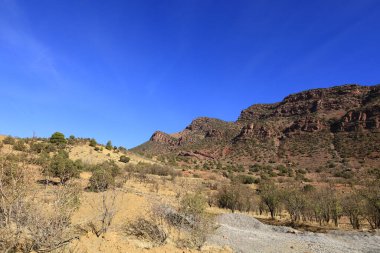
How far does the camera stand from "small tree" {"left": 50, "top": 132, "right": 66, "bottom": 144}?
46.2 m

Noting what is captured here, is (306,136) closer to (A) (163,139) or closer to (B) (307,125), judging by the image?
(B) (307,125)

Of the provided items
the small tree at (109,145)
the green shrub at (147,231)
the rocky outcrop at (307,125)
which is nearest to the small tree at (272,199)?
the green shrub at (147,231)

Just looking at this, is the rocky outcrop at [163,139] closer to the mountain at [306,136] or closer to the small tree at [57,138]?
the mountain at [306,136]

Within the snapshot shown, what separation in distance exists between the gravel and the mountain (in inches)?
1768

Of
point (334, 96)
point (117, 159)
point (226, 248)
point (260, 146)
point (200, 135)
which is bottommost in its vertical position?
point (226, 248)

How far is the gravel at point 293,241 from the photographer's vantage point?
42.7 ft

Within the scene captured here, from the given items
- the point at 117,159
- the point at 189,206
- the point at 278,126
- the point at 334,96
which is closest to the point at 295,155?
the point at 278,126

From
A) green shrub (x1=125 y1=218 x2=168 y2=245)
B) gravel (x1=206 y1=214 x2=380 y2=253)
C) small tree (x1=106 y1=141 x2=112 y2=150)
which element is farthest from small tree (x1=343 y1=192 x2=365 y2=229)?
small tree (x1=106 y1=141 x2=112 y2=150)

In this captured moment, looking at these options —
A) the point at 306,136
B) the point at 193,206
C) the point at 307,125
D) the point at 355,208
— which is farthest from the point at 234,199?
the point at 307,125

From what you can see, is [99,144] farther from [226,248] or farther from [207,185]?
[226,248]

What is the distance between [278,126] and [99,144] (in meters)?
52.5

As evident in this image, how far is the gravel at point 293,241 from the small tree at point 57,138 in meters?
36.0

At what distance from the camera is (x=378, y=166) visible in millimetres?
53125

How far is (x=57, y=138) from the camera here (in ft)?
155
